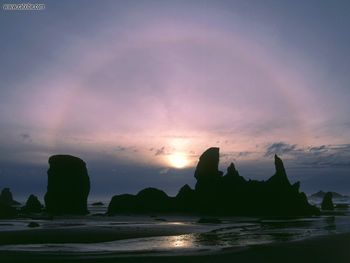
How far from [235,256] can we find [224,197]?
301ft

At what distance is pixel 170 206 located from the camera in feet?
415

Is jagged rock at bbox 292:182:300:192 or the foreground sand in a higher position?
jagged rock at bbox 292:182:300:192

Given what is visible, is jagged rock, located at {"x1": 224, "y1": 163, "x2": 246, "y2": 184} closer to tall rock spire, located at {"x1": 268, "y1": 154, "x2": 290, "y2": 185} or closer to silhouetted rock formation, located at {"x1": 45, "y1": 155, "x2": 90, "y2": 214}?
tall rock spire, located at {"x1": 268, "y1": 154, "x2": 290, "y2": 185}

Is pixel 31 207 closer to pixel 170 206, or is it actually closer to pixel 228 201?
pixel 170 206

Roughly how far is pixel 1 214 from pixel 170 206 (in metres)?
46.7

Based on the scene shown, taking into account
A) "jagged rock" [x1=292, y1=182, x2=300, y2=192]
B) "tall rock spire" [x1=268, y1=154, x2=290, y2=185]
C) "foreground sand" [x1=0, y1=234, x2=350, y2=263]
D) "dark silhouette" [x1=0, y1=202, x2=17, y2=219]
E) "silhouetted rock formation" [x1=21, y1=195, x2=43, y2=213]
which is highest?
"tall rock spire" [x1=268, y1=154, x2=290, y2=185]

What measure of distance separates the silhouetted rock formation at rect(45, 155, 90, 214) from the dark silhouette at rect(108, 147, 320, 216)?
9491mm

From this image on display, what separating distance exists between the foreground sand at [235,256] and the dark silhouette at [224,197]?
7983 centimetres

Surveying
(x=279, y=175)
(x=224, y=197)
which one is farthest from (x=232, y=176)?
(x=279, y=175)

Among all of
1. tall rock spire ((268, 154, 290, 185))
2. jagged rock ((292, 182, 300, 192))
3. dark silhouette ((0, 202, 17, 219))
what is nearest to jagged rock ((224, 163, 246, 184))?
tall rock spire ((268, 154, 290, 185))

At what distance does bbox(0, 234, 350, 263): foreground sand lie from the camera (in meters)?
29.8

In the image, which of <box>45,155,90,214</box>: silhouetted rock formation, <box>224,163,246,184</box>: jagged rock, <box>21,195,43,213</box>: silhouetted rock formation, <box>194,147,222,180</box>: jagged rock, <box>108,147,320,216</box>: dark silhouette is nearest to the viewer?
<box>108,147,320,216</box>: dark silhouette

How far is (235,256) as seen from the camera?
3180cm

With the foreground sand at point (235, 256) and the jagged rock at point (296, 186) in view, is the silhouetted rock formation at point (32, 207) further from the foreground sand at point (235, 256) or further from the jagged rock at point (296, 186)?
the foreground sand at point (235, 256)
